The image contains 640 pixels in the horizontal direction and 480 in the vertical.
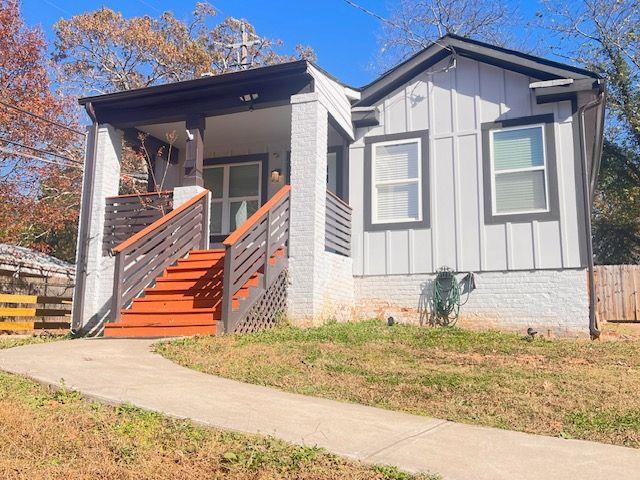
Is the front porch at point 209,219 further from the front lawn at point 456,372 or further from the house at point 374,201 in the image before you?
the front lawn at point 456,372

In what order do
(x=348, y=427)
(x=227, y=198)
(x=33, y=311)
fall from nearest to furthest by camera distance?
(x=348, y=427)
(x=227, y=198)
(x=33, y=311)

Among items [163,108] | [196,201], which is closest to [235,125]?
[163,108]

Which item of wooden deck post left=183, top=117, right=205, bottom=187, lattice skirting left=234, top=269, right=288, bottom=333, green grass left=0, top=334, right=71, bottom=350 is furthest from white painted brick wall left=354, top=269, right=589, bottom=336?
green grass left=0, top=334, right=71, bottom=350

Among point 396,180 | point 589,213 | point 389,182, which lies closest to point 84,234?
point 389,182

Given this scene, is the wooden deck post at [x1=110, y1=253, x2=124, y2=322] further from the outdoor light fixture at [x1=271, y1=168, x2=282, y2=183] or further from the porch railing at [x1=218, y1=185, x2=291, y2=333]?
the outdoor light fixture at [x1=271, y1=168, x2=282, y2=183]

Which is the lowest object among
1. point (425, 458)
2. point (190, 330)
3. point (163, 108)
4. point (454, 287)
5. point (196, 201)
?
point (425, 458)

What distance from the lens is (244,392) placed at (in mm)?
4898

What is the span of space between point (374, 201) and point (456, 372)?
18.1 feet

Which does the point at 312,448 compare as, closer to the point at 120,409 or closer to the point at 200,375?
the point at 120,409

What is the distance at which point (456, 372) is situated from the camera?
19.5 ft

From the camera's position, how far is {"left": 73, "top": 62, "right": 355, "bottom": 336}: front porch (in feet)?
28.1

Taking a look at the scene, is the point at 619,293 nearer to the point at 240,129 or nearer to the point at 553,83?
the point at 553,83

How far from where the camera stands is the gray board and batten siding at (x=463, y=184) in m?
9.77

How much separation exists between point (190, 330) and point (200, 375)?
236cm
